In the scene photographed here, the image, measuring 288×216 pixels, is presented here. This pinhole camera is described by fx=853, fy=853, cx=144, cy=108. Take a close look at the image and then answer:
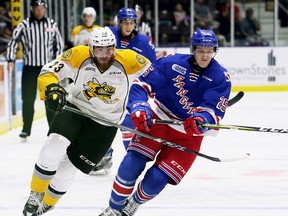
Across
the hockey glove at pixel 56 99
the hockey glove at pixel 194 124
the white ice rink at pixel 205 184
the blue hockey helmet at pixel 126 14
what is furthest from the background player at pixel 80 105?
the blue hockey helmet at pixel 126 14

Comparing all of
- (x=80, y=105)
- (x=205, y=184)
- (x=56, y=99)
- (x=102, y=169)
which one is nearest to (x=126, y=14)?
(x=102, y=169)

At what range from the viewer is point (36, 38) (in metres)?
7.70

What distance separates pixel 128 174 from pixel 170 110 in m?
0.38

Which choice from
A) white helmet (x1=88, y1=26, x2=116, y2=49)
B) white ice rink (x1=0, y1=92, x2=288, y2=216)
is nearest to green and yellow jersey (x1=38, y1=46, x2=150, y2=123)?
white helmet (x1=88, y1=26, x2=116, y2=49)

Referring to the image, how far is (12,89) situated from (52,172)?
464 centimetres

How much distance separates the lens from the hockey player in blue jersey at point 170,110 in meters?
3.83

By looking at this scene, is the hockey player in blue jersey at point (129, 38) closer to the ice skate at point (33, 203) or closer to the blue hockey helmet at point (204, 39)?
the ice skate at point (33, 203)

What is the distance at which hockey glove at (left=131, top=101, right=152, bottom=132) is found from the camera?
3.78 meters

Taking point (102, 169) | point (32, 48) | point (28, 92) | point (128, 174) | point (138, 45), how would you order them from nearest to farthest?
point (128, 174) → point (102, 169) → point (138, 45) → point (28, 92) → point (32, 48)

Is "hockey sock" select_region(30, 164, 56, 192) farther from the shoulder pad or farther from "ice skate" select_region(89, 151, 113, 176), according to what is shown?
"ice skate" select_region(89, 151, 113, 176)

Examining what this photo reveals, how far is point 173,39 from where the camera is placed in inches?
521

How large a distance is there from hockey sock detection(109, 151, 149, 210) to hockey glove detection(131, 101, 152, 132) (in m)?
0.14

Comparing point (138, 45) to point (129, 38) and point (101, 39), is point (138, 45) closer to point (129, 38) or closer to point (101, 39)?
point (129, 38)

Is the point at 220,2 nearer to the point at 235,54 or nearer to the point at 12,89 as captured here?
the point at 235,54
